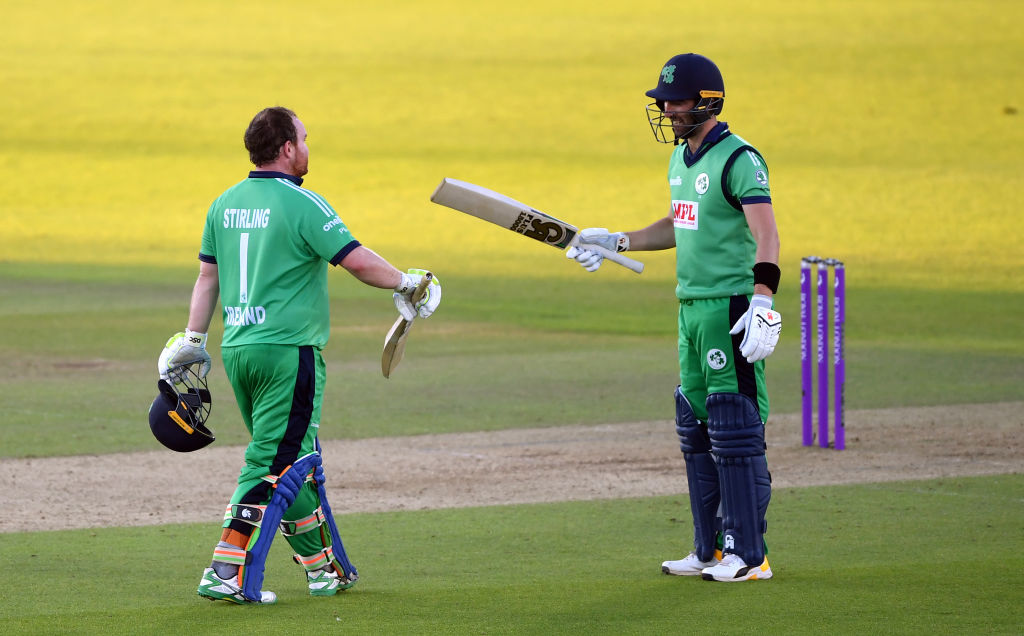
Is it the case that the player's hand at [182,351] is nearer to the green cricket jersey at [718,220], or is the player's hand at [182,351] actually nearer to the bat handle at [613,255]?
the bat handle at [613,255]

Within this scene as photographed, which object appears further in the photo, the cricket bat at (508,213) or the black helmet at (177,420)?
the cricket bat at (508,213)

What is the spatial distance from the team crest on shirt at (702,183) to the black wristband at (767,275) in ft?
1.32

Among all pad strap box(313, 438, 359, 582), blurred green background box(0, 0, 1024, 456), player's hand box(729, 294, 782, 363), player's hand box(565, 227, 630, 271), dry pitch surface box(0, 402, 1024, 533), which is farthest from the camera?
blurred green background box(0, 0, 1024, 456)

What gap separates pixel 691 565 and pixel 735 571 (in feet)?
0.92

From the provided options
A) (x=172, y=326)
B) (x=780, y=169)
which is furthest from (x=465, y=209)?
(x=780, y=169)

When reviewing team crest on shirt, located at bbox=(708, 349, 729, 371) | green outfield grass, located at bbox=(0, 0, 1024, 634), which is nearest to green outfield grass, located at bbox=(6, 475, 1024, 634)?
green outfield grass, located at bbox=(0, 0, 1024, 634)

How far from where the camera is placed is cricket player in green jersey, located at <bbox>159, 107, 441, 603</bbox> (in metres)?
6.03

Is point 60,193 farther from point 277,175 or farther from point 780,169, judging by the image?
point 277,175

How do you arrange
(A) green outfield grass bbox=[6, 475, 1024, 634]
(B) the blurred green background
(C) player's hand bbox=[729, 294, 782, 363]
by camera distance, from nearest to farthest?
(A) green outfield grass bbox=[6, 475, 1024, 634] → (C) player's hand bbox=[729, 294, 782, 363] → (B) the blurred green background

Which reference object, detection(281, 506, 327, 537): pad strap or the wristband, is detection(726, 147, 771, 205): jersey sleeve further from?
the wristband

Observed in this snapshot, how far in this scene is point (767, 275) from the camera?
6.27 m

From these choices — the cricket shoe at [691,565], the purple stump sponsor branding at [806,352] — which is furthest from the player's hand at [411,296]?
the purple stump sponsor branding at [806,352]

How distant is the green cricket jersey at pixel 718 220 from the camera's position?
642 centimetres

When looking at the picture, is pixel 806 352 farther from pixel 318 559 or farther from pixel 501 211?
pixel 318 559
